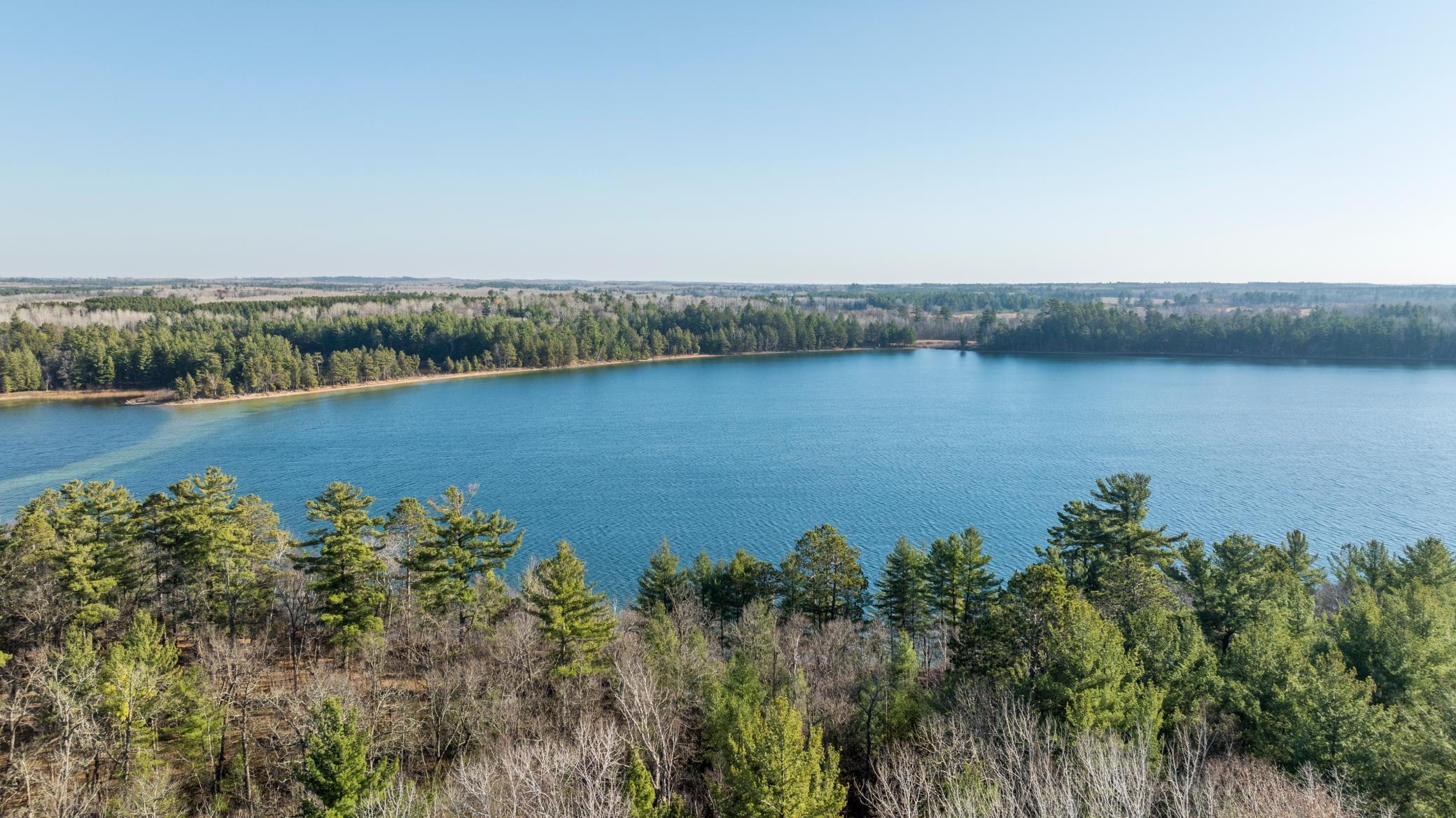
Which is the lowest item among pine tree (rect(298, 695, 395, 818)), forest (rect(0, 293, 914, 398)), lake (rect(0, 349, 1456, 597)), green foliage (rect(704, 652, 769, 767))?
lake (rect(0, 349, 1456, 597))

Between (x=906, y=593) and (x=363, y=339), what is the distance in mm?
117249

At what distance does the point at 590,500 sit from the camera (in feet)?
156

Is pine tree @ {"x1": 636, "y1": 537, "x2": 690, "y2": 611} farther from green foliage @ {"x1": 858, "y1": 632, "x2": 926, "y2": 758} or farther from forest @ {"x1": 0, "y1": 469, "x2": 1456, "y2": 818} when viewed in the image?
green foliage @ {"x1": 858, "y1": 632, "x2": 926, "y2": 758}

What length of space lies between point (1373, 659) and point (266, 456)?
6699 centimetres

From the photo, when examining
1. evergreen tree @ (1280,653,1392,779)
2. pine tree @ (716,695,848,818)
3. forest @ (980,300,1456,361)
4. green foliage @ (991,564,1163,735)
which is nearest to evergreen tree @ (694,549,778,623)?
green foliage @ (991,564,1163,735)

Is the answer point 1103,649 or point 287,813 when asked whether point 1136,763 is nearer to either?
point 1103,649

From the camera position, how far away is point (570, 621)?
68.7ft

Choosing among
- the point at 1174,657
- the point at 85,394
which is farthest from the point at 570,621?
the point at 85,394

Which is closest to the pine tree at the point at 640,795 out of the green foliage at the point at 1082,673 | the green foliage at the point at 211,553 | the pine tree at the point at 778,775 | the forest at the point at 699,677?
the forest at the point at 699,677

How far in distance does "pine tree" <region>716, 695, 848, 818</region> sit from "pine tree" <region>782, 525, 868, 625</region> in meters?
13.9

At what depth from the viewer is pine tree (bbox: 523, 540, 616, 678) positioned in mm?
20625

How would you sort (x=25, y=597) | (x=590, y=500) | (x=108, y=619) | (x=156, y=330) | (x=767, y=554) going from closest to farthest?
1. (x=25, y=597)
2. (x=108, y=619)
3. (x=767, y=554)
4. (x=590, y=500)
5. (x=156, y=330)

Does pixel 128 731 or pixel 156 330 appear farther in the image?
pixel 156 330

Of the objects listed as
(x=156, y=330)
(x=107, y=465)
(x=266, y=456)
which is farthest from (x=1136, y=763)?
(x=156, y=330)
